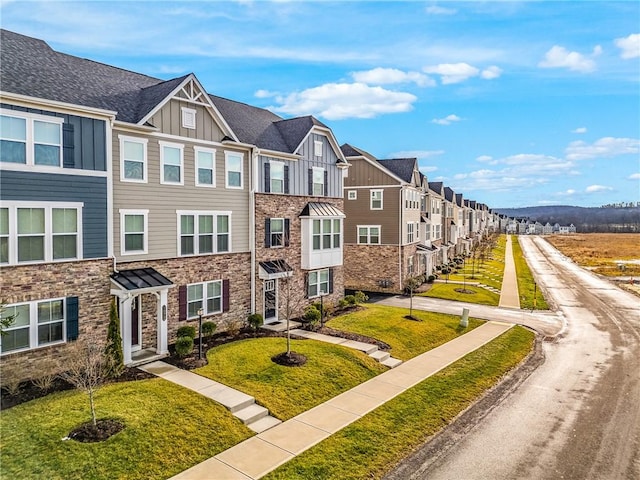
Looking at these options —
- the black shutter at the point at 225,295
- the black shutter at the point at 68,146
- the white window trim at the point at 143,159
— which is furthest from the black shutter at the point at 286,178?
the black shutter at the point at 68,146

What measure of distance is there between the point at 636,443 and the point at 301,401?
9.62m

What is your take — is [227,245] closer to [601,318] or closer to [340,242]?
[340,242]

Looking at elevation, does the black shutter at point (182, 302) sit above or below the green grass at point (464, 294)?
above

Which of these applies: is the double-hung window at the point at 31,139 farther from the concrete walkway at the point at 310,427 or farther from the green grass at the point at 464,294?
the green grass at the point at 464,294

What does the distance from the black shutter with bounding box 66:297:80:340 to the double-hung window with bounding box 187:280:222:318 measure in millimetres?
5001

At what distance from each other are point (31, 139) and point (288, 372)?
11469 mm

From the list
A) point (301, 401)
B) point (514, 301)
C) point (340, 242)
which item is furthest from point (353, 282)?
point (301, 401)

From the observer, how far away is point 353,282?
36.8 meters

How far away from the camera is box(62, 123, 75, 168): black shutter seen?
14133 mm

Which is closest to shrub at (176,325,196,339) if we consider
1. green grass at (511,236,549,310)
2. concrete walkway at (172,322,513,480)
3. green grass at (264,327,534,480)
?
concrete walkway at (172,322,513,480)

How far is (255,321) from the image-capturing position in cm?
2059

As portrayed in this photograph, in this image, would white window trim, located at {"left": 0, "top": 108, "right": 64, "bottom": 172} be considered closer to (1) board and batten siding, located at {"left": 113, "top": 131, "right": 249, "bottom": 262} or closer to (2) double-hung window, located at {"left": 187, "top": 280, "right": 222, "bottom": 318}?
(1) board and batten siding, located at {"left": 113, "top": 131, "right": 249, "bottom": 262}

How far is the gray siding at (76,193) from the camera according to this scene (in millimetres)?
13125

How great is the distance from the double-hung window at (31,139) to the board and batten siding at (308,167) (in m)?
9.74
